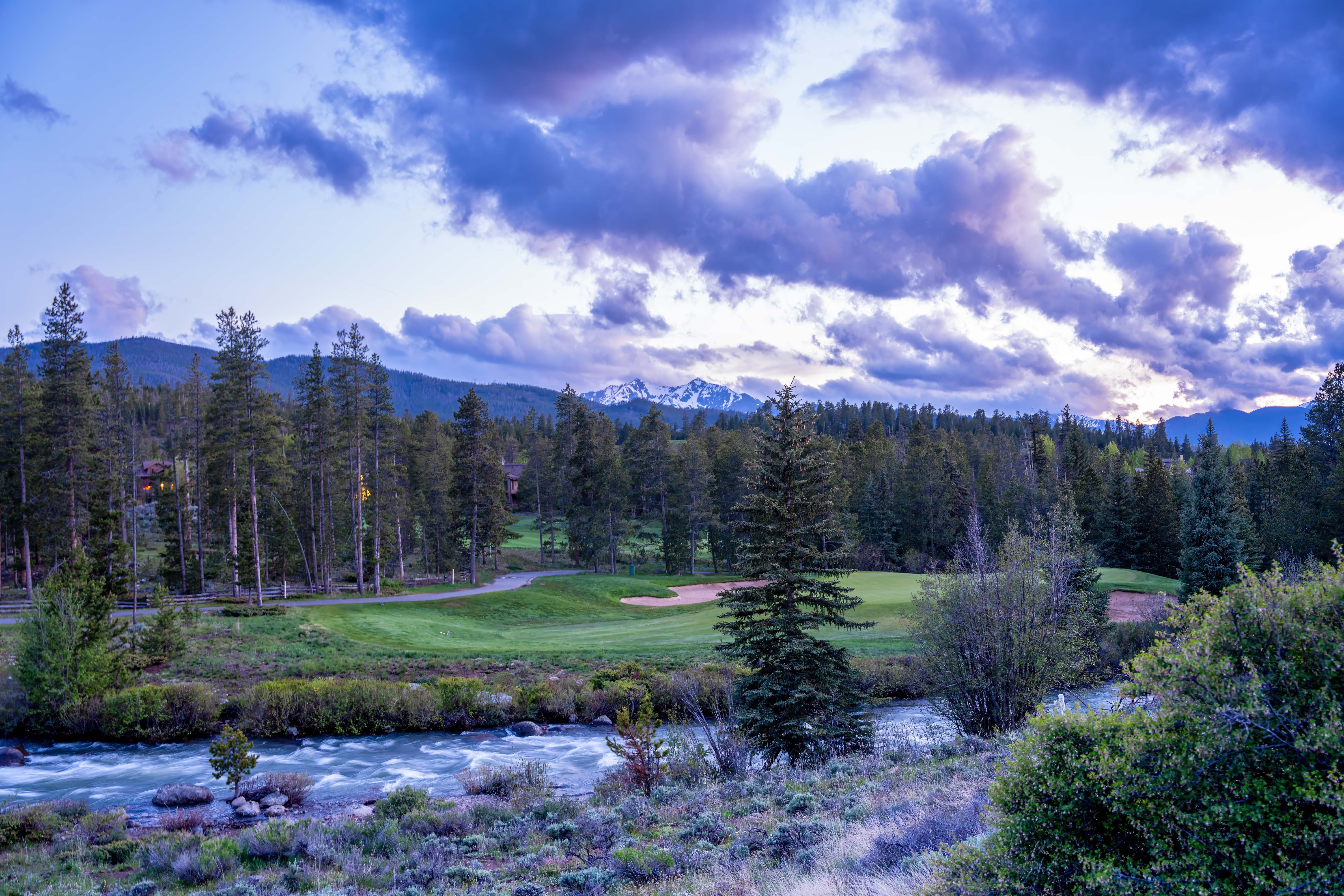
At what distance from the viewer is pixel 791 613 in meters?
17.8

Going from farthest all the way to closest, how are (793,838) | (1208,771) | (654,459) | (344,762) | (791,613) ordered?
(654,459) → (344,762) → (791,613) → (793,838) → (1208,771)

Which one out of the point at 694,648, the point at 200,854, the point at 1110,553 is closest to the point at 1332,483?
the point at 1110,553

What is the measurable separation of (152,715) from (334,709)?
5421 mm

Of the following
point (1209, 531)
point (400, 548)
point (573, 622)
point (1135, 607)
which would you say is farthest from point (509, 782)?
point (400, 548)

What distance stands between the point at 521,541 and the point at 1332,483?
71.1m

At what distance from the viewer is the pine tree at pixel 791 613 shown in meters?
17.2

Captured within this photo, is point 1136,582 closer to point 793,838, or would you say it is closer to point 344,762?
point 793,838

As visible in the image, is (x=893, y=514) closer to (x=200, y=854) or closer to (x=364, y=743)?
(x=364, y=743)

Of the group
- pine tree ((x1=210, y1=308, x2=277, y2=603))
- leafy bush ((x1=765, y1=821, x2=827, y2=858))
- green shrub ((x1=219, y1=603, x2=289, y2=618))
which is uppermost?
pine tree ((x1=210, y1=308, x2=277, y2=603))

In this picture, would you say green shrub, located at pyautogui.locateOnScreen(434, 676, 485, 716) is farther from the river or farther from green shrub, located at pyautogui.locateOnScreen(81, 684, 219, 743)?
green shrub, located at pyautogui.locateOnScreen(81, 684, 219, 743)

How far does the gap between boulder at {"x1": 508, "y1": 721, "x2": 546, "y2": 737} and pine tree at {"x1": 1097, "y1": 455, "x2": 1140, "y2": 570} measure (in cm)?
5508

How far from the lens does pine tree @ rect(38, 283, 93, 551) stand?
123 feet

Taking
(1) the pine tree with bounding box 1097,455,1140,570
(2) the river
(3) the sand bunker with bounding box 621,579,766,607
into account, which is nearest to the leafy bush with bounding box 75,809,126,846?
(2) the river

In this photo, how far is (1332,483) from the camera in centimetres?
4484
